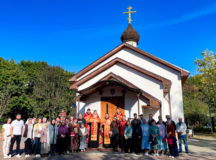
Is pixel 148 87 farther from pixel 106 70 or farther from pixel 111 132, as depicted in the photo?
pixel 111 132

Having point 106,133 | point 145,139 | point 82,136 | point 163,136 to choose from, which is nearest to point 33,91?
point 82,136

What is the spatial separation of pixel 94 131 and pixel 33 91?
2515cm

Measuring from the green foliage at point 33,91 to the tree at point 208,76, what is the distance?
71.4 ft

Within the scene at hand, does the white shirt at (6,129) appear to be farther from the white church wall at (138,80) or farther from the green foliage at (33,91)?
the green foliage at (33,91)

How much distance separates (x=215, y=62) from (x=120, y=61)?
20829 mm

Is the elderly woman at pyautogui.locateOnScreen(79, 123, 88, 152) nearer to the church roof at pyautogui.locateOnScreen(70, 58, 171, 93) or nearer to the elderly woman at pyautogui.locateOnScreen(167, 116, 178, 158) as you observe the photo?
the elderly woman at pyautogui.locateOnScreen(167, 116, 178, 158)

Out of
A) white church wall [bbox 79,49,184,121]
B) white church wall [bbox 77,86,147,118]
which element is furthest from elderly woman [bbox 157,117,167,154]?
white church wall [bbox 79,49,184,121]

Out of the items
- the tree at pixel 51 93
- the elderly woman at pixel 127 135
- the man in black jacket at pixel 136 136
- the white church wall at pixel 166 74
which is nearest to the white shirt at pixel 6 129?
the elderly woman at pixel 127 135

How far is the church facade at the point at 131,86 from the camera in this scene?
12398mm

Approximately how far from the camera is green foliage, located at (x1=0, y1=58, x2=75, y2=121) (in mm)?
30047

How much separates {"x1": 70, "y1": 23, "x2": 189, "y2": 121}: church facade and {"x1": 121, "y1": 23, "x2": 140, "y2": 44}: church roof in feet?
19.9

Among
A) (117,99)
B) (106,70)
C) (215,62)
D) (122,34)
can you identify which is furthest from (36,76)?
(215,62)

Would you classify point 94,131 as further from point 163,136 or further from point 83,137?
point 163,136

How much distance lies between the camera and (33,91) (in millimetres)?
32688
